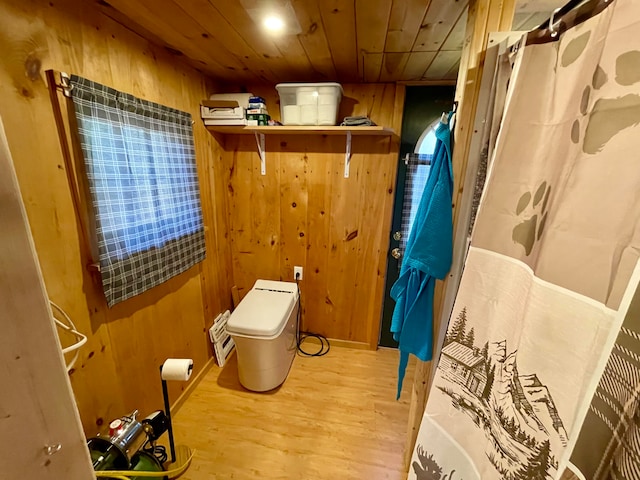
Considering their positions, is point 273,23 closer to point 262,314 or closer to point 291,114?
point 291,114

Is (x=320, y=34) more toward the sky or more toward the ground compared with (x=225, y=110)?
more toward the sky

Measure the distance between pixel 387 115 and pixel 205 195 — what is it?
4.74ft

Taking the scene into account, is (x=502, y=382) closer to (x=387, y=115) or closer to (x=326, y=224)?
(x=326, y=224)

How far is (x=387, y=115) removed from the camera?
194 cm

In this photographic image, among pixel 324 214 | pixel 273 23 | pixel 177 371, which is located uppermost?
pixel 273 23

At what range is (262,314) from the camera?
1.86 metres

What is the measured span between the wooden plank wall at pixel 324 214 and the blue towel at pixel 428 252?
100 centimetres

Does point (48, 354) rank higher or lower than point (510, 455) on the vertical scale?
higher

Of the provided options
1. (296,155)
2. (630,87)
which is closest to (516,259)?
(630,87)

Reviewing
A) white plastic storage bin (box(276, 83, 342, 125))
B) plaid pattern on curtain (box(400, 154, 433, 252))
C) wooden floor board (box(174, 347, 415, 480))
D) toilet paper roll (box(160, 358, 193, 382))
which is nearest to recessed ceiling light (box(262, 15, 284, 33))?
white plastic storage bin (box(276, 83, 342, 125))

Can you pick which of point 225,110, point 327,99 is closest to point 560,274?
point 327,99

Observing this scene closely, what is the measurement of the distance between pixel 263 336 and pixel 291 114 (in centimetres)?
148

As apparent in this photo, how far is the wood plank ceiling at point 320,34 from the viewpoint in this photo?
3.40 feet

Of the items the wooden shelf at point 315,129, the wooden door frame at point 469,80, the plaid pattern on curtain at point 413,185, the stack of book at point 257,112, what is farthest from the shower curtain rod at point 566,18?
the stack of book at point 257,112
